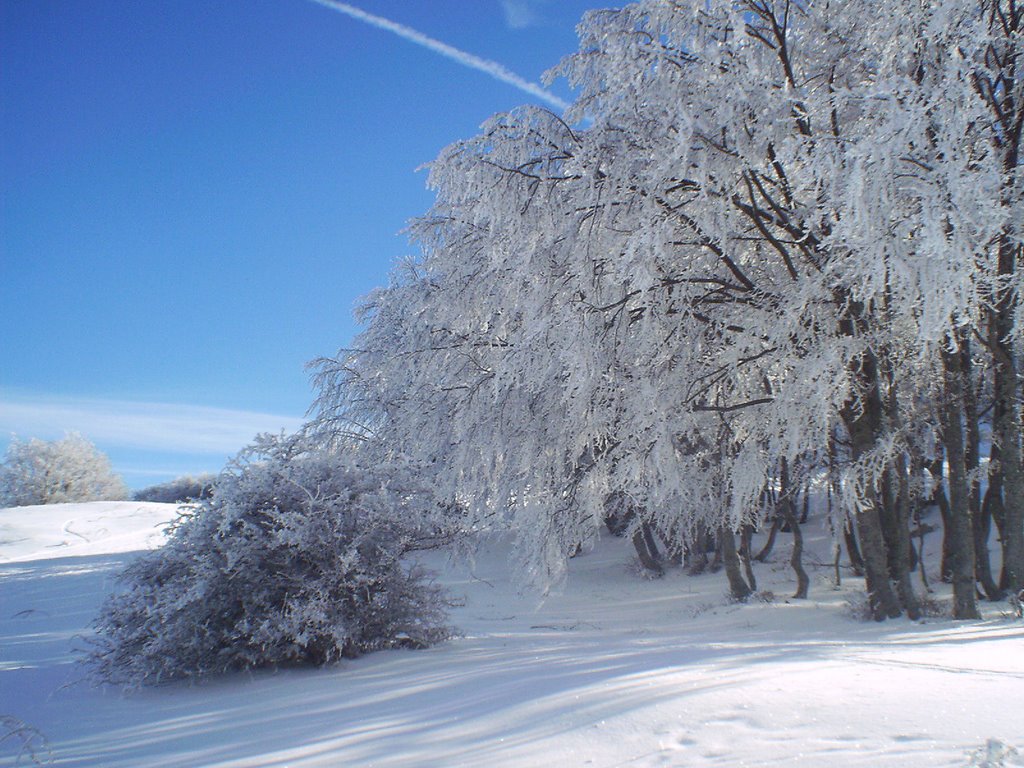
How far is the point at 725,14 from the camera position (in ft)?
24.9

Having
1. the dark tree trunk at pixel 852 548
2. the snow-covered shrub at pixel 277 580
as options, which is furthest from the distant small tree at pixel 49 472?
the dark tree trunk at pixel 852 548

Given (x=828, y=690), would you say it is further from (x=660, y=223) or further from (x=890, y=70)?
(x=890, y=70)

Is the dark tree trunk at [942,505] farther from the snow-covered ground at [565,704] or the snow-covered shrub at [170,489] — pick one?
the snow-covered shrub at [170,489]

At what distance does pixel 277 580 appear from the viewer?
19.2 ft

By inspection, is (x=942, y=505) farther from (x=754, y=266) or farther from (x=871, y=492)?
(x=754, y=266)

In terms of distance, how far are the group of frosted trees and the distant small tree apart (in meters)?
30.0

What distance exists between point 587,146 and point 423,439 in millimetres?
6222

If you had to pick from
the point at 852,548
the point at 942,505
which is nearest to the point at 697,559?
the point at 852,548

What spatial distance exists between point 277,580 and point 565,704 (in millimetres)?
3290

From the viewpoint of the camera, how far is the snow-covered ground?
2654 millimetres

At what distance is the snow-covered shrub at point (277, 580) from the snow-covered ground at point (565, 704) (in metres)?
0.22

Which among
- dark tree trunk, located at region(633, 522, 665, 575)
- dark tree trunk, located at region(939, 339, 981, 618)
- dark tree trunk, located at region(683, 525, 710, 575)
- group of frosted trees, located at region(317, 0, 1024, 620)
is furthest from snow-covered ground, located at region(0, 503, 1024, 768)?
dark tree trunk, located at region(633, 522, 665, 575)

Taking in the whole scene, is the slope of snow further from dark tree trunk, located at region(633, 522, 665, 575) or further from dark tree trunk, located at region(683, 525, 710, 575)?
dark tree trunk, located at region(683, 525, 710, 575)

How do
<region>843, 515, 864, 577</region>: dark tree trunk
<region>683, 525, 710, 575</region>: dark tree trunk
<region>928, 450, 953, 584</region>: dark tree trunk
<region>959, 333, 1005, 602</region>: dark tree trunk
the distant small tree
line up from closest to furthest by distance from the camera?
1. <region>959, 333, 1005, 602</region>: dark tree trunk
2. <region>928, 450, 953, 584</region>: dark tree trunk
3. <region>843, 515, 864, 577</region>: dark tree trunk
4. <region>683, 525, 710, 575</region>: dark tree trunk
5. the distant small tree
